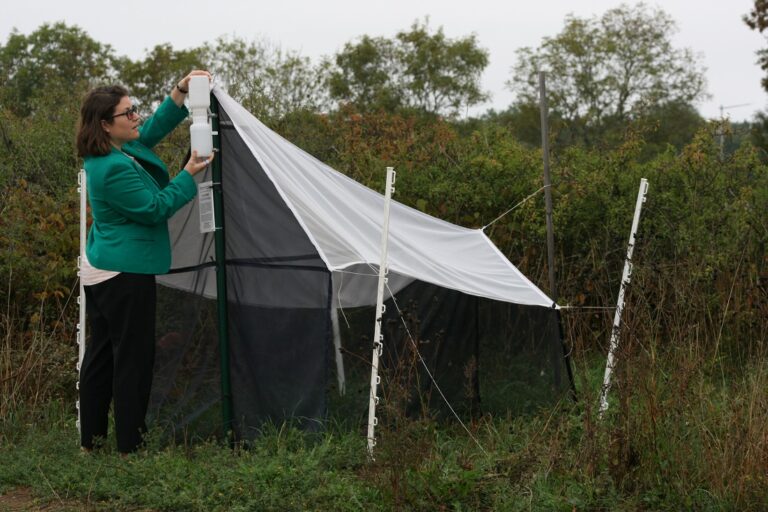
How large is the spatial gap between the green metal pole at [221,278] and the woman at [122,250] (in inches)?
10.6

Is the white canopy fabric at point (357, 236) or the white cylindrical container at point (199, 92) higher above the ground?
the white cylindrical container at point (199, 92)

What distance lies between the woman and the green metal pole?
0.88 ft

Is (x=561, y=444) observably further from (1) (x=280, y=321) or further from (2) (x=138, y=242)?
(2) (x=138, y=242)

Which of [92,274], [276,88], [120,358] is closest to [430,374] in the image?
[120,358]

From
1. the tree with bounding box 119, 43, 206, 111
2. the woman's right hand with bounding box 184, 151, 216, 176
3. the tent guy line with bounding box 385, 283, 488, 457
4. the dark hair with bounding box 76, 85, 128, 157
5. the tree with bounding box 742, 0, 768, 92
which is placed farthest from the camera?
the tree with bounding box 119, 43, 206, 111

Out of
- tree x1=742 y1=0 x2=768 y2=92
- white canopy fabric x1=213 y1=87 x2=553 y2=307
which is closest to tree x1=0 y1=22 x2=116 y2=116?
tree x1=742 y1=0 x2=768 y2=92

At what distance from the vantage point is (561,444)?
16.4ft

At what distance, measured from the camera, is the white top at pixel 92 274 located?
5062 mm

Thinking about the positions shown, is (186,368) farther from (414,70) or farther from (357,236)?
(414,70)

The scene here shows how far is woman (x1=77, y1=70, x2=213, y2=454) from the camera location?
16.4 ft

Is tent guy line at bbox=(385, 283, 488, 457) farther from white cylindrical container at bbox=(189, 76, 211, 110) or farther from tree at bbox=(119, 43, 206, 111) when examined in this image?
tree at bbox=(119, 43, 206, 111)

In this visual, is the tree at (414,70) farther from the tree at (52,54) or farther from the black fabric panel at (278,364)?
the black fabric panel at (278,364)

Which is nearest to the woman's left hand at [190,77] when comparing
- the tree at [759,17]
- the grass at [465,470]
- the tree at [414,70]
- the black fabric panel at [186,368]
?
the black fabric panel at [186,368]

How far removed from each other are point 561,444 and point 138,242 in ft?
7.61
